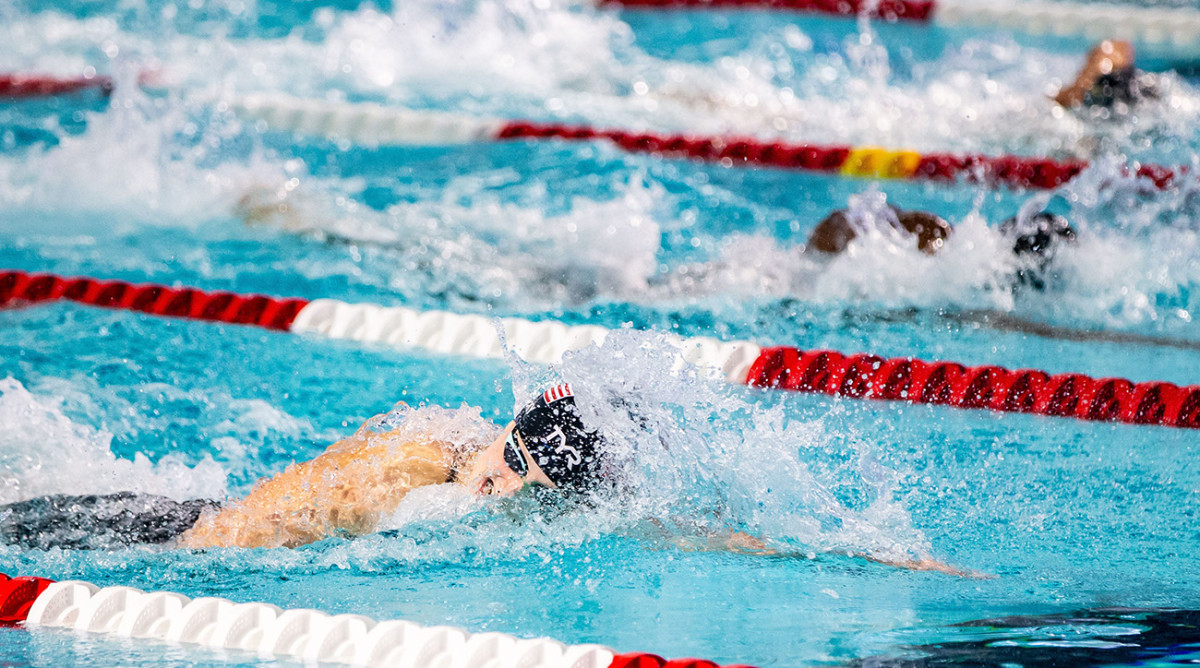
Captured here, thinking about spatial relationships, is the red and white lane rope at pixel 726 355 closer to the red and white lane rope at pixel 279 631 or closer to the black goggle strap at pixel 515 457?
the black goggle strap at pixel 515 457

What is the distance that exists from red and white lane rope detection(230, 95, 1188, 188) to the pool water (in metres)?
0.07

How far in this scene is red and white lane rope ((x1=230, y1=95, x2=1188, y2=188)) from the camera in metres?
4.79

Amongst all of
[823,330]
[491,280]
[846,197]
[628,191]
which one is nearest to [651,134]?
[628,191]

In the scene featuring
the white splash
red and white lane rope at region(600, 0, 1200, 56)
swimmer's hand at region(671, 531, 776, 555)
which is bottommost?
the white splash

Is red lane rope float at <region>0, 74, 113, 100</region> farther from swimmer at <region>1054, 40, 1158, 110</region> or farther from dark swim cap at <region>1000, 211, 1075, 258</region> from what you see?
swimmer at <region>1054, 40, 1158, 110</region>

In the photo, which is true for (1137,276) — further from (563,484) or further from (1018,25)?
(1018,25)

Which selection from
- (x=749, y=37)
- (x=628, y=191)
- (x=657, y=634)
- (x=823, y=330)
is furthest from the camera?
(x=749, y=37)

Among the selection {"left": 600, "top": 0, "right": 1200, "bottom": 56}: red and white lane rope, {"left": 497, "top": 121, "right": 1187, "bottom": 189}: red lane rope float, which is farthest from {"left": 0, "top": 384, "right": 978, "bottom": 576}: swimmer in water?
{"left": 600, "top": 0, "right": 1200, "bottom": 56}: red and white lane rope

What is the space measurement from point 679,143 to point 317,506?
2991mm

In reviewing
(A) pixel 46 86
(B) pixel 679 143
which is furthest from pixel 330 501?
(A) pixel 46 86

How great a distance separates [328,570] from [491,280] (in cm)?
175

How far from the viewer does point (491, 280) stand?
4.17 meters

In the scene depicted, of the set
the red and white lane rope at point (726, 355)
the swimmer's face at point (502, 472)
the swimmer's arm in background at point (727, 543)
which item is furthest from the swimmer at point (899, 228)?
the swimmer's face at point (502, 472)

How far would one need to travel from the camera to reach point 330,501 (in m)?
2.62
